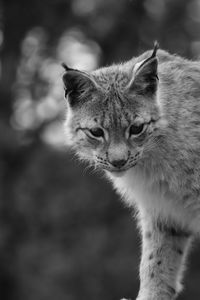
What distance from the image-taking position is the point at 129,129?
9.38m

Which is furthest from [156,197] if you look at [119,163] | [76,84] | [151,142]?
[76,84]

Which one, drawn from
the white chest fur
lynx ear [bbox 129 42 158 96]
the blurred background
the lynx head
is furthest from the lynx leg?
the blurred background

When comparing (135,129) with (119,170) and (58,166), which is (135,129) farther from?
(58,166)

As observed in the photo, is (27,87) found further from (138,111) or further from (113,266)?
(138,111)

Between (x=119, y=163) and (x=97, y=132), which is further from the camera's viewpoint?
(x=97, y=132)

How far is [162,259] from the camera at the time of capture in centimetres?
1039

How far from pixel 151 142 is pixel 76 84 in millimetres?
1053

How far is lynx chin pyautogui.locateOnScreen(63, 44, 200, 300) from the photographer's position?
9.43 metres

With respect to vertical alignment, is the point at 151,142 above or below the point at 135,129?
below

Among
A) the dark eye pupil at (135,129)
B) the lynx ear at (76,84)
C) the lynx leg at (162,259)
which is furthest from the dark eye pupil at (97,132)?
the lynx leg at (162,259)

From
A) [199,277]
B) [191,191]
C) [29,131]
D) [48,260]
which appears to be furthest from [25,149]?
[191,191]

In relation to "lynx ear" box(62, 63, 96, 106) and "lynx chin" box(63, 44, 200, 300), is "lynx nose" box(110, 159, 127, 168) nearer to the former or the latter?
"lynx chin" box(63, 44, 200, 300)

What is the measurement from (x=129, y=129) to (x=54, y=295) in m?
16.0

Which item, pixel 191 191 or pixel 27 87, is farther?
pixel 27 87
